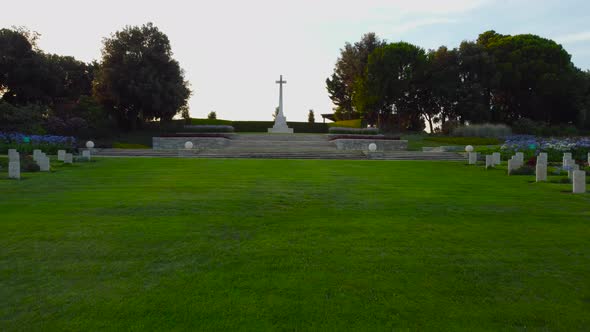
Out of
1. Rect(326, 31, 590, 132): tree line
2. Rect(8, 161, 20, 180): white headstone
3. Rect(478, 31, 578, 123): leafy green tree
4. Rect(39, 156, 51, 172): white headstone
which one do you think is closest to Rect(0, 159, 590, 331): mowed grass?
Rect(8, 161, 20, 180): white headstone

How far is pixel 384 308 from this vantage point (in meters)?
3.75

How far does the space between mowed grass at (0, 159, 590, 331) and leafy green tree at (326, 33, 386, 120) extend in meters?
42.3

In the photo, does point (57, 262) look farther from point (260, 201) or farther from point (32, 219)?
point (260, 201)

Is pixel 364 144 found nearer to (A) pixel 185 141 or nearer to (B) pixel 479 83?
(A) pixel 185 141

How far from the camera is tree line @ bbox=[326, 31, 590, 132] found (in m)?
43.5

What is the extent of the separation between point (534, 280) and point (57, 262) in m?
4.43

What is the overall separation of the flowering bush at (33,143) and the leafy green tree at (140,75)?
1001 cm

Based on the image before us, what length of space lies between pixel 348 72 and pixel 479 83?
13799 mm

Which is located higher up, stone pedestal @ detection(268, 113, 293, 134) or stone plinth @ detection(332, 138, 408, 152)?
stone pedestal @ detection(268, 113, 293, 134)

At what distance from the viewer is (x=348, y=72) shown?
52250 mm

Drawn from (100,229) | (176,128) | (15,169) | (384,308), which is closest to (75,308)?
(384,308)

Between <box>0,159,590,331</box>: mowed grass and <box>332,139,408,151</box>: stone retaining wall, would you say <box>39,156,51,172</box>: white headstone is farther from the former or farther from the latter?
<box>332,139,408,151</box>: stone retaining wall

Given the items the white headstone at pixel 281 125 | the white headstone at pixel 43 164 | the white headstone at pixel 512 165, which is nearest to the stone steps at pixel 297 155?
the white headstone at pixel 512 165

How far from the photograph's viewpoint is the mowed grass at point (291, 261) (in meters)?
3.60
